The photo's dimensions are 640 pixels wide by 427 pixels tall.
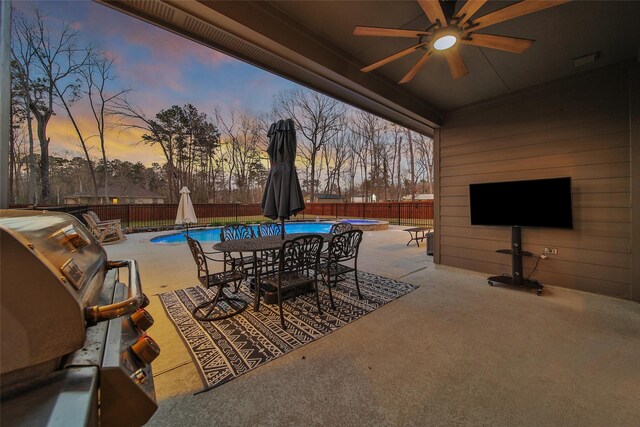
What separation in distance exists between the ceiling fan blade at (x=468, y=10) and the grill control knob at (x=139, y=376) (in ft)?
8.44

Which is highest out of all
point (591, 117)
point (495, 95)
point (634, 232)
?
point (495, 95)

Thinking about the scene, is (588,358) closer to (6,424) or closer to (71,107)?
(6,424)

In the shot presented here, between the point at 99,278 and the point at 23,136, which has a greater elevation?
the point at 23,136

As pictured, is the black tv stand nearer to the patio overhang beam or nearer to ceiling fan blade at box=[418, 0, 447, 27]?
the patio overhang beam

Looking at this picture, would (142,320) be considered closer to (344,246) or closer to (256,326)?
(256,326)

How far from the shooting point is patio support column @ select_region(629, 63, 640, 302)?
287 cm

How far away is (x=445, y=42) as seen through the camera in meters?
2.10

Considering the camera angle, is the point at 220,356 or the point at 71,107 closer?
the point at 220,356

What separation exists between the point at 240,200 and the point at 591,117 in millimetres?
20116

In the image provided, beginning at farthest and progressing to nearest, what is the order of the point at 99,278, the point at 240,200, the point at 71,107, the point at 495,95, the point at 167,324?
the point at 240,200 < the point at 71,107 < the point at 495,95 < the point at 167,324 < the point at 99,278

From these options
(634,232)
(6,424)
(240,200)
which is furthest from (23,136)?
(634,232)

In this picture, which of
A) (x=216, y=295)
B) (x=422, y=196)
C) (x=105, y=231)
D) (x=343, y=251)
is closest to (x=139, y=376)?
(x=216, y=295)

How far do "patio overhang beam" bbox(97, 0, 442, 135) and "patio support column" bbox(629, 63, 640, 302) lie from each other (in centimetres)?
273

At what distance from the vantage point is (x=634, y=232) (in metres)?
2.93
